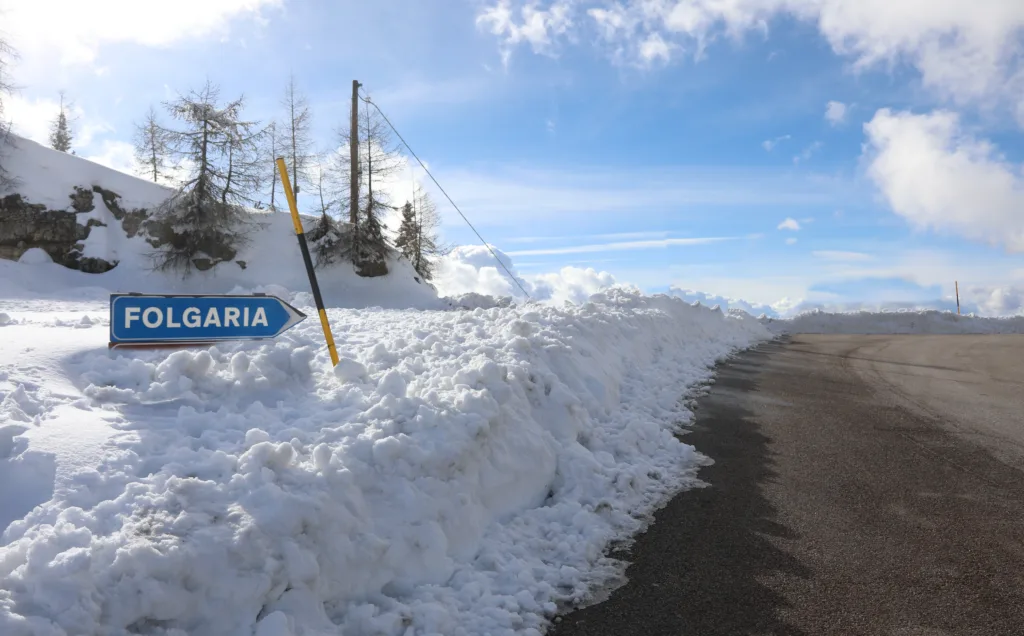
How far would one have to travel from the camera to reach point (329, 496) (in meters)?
3.73

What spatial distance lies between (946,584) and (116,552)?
16.0ft

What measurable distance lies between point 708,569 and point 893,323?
36071mm

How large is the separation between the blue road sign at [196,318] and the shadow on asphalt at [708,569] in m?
3.56

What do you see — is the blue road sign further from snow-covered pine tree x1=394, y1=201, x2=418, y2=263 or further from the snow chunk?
snow-covered pine tree x1=394, y1=201, x2=418, y2=263

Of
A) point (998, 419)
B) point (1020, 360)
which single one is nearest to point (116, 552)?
point (998, 419)

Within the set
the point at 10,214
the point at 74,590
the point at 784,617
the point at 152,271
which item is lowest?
the point at 784,617

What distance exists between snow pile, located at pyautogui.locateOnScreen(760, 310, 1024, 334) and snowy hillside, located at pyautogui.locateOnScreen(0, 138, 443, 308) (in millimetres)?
20755

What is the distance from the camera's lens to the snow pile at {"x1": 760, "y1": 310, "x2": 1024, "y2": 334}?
3241cm

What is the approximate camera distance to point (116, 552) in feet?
9.50

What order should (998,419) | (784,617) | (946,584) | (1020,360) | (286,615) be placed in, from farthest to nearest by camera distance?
1. (1020,360)
2. (998,419)
3. (946,584)
4. (784,617)
5. (286,615)

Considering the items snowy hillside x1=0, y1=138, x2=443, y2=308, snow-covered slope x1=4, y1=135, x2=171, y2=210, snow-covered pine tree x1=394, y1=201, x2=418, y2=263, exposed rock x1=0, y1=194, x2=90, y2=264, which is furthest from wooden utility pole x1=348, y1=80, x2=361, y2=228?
snow-covered pine tree x1=394, y1=201, x2=418, y2=263

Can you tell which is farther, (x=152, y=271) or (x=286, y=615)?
(x=152, y=271)

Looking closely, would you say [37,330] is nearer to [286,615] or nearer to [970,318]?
[286,615]

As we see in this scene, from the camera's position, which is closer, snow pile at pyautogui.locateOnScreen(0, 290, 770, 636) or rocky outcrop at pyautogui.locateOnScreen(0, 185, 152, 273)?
snow pile at pyautogui.locateOnScreen(0, 290, 770, 636)
